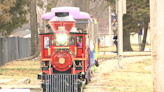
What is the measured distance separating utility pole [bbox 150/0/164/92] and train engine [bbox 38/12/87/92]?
87.2 inches

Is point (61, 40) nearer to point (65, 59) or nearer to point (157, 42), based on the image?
point (65, 59)

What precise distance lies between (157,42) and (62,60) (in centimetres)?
275

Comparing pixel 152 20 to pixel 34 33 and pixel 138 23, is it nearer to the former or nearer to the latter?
pixel 34 33

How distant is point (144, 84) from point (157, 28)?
414 cm

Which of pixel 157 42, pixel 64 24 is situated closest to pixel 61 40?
pixel 64 24

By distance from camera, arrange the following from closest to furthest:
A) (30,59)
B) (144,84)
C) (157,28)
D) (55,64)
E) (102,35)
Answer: (157,28)
(55,64)
(144,84)
(30,59)
(102,35)

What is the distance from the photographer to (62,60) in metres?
9.48

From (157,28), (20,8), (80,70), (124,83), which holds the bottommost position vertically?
(124,83)

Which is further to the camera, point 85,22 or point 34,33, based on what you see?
point 34,33

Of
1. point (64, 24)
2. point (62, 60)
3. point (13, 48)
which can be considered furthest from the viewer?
point (13, 48)

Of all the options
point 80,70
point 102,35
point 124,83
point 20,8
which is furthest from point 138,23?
point 102,35

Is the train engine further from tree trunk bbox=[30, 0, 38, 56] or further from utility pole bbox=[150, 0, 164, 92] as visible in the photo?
tree trunk bbox=[30, 0, 38, 56]

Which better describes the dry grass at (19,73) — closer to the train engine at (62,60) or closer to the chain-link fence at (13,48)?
the chain-link fence at (13,48)

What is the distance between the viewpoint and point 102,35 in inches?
3108
